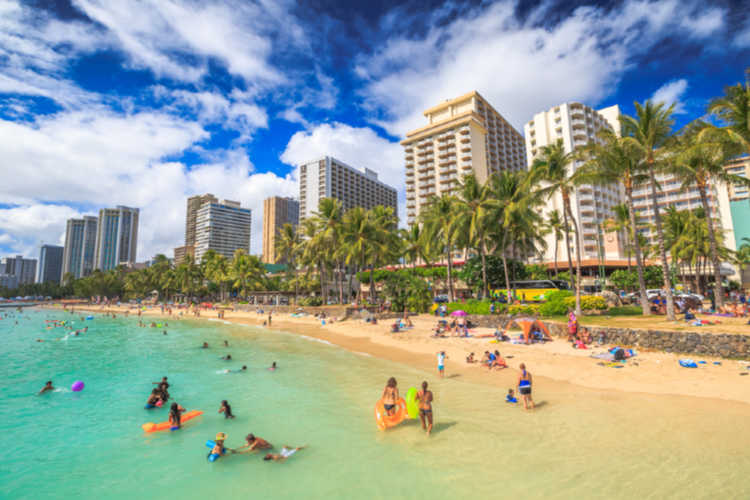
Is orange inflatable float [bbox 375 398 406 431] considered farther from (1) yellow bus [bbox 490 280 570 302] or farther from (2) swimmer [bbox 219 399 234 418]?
(1) yellow bus [bbox 490 280 570 302]

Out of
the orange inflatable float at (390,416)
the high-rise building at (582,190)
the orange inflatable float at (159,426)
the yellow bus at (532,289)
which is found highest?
the high-rise building at (582,190)

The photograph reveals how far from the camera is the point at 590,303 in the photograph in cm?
2338

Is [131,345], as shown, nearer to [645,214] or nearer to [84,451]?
[84,451]

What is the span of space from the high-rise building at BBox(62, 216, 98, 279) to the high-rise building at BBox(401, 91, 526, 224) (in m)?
187

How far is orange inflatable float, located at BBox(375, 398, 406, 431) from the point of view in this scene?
9.56 m

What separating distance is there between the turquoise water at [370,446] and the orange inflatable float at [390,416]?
Answer: 0.79 feet

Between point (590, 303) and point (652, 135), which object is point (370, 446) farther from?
point (652, 135)

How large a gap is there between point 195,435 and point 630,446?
443 inches

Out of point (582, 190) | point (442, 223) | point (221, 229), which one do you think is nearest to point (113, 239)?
point (221, 229)

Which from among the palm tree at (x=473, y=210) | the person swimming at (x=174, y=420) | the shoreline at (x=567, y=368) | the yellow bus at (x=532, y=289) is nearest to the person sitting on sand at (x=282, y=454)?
the person swimming at (x=174, y=420)

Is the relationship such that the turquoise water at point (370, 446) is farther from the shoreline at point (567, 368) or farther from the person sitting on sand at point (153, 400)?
the shoreline at point (567, 368)

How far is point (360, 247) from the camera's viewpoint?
38.4 m

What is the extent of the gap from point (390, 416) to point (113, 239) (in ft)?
725

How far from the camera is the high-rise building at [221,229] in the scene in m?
149
